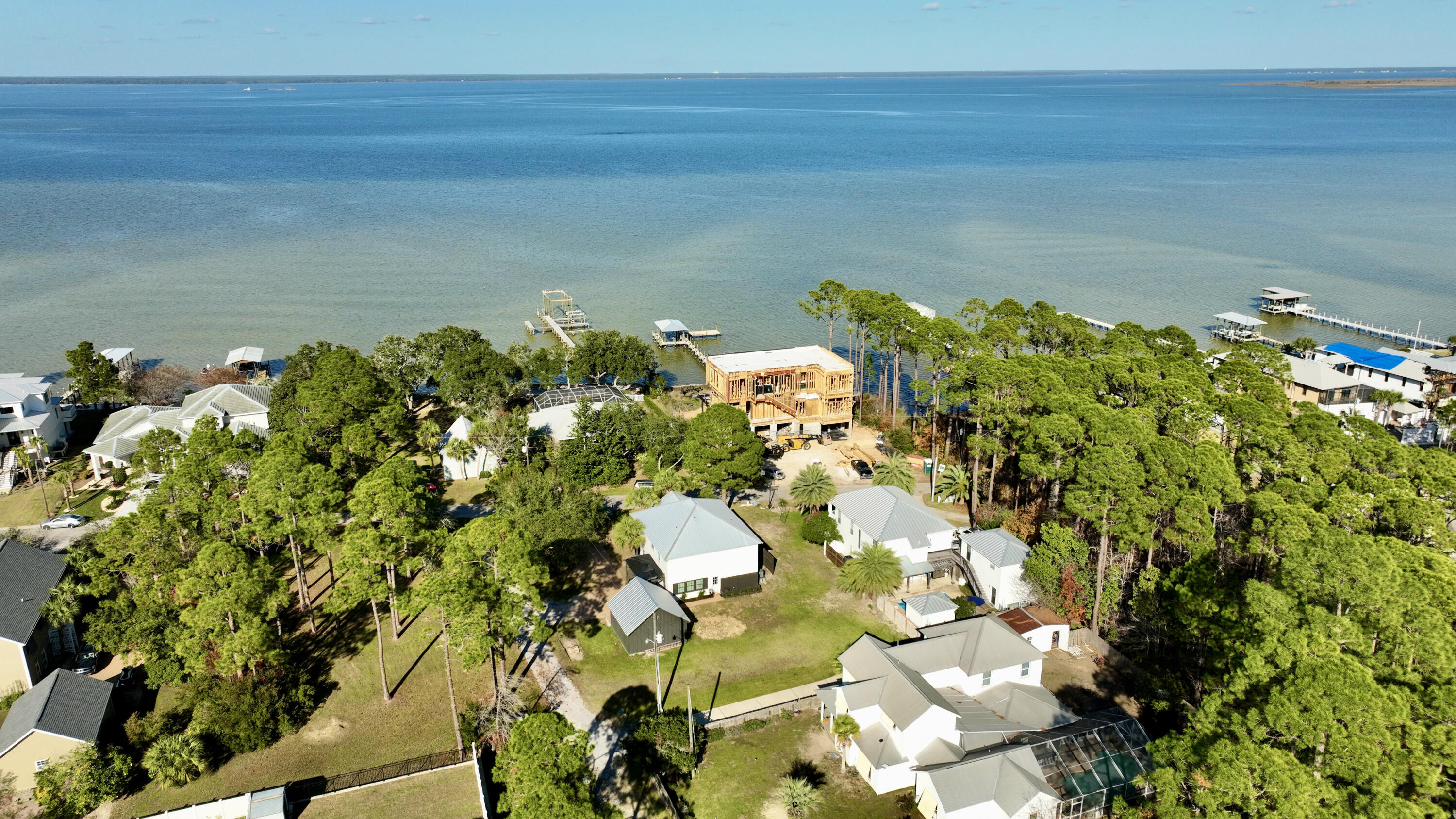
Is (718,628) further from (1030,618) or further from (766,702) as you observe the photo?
(1030,618)

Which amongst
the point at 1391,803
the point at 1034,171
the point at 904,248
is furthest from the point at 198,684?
the point at 1034,171

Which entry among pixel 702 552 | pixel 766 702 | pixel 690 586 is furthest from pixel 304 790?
pixel 702 552

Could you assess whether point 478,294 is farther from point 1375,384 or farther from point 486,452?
point 1375,384

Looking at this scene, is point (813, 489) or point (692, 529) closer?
point (692, 529)

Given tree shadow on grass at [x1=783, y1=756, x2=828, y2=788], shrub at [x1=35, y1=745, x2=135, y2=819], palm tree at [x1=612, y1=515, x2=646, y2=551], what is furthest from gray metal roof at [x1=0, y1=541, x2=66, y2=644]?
tree shadow on grass at [x1=783, y1=756, x2=828, y2=788]

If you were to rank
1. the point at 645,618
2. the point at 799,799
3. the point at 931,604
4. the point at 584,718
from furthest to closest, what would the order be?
the point at 931,604, the point at 645,618, the point at 584,718, the point at 799,799

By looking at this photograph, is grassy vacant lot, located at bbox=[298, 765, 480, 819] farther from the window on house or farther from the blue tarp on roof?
the blue tarp on roof
